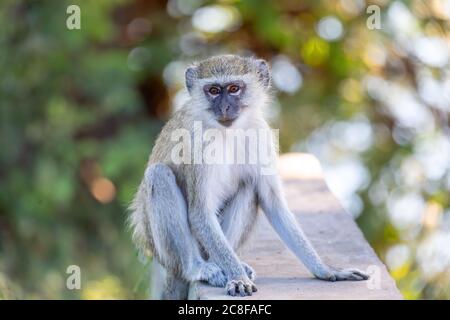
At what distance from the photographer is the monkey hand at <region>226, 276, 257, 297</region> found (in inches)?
272

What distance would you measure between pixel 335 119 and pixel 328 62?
2.78ft

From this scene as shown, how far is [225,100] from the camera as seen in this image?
305 inches

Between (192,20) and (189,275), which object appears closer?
(189,275)

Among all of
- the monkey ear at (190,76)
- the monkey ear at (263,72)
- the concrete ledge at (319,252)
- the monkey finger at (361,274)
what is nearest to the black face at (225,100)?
the monkey ear at (190,76)

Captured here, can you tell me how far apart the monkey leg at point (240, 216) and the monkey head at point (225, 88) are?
0.55 metres

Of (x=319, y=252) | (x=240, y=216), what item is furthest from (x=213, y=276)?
(x=319, y=252)

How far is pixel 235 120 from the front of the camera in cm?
776

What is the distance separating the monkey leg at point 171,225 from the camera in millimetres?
7508

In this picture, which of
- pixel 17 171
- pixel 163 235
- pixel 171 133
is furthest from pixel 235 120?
pixel 17 171

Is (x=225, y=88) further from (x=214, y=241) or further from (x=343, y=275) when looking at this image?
(x=343, y=275)

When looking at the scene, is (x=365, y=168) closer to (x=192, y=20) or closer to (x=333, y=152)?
(x=333, y=152)

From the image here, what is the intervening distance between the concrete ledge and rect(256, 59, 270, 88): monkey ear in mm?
1269

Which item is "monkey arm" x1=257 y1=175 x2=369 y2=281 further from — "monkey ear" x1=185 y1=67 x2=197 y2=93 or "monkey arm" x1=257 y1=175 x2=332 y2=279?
"monkey ear" x1=185 y1=67 x2=197 y2=93

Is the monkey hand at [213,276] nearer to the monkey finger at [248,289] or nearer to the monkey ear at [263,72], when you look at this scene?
the monkey finger at [248,289]
